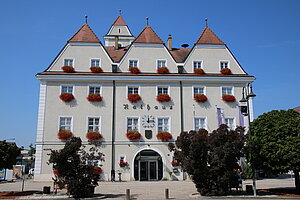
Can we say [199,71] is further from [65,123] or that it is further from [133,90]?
[65,123]

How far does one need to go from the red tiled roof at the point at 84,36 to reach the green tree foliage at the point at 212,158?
55.0ft

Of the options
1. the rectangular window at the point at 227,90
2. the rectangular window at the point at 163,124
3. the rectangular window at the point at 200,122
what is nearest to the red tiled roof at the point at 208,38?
the rectangular window at the point at 227,90

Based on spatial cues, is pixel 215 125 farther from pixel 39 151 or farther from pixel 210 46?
pixel 39 151

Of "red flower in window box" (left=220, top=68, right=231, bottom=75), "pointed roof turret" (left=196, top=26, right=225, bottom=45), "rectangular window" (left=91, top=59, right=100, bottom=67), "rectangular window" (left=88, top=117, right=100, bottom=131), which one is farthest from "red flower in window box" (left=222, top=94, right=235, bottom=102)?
"rectangular window" (left=91, top=59, right=100, bottom=67)

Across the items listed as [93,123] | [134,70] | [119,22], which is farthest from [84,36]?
[119,22]

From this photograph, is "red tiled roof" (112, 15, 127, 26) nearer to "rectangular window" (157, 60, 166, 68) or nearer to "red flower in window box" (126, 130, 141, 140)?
"rectangular window" (157, 60, 166, 68)

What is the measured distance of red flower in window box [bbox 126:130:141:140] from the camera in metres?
26.7

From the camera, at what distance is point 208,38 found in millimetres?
30484

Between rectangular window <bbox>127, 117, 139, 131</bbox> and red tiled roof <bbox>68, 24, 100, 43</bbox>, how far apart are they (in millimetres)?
8471

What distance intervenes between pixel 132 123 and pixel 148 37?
9011 mm

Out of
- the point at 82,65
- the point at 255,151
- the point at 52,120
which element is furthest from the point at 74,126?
the point at 255,151

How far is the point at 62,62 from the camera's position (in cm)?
2812

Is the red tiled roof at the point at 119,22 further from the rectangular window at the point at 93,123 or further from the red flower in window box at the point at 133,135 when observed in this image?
the red flower in window box at the point at 133,135

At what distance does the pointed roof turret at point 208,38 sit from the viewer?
3014 centimetres
